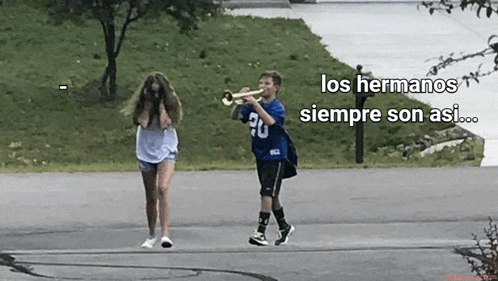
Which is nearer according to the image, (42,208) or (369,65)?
(42,208)

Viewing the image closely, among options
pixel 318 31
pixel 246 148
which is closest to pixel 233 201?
pixel 246 148

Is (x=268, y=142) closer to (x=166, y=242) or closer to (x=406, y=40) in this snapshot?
(x=166, y=242)

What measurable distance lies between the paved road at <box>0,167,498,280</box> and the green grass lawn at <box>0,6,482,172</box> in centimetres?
140

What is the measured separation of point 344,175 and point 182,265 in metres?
5.18

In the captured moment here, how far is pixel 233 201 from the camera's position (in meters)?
12.5

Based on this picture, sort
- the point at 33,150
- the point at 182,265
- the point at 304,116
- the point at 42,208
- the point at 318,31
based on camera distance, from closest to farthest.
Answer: the point at 182,265
the point at 42,208
the point at 33,150
the point at 304,116
the point at 318,31

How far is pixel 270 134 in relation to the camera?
32.6 ft

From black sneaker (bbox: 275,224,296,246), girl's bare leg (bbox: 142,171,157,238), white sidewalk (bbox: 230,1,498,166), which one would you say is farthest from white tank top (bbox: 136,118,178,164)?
white sidewalk (bbox: 230,1,498,166)

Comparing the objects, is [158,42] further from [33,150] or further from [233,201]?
[233,201]

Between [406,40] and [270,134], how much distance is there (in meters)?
17.4

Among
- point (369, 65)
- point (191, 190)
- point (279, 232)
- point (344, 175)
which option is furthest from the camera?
point (369, 65)

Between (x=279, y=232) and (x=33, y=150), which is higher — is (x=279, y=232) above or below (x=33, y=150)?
above

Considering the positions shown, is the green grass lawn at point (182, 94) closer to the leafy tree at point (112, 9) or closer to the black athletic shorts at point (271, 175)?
the leafy tree at point (112, 9)

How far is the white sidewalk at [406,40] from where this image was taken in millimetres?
21281
